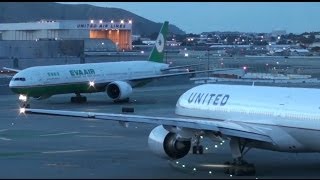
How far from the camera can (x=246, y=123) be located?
24141 millimetres

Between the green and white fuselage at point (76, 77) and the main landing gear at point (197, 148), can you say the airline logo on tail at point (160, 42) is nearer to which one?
the green and white fuselage at point (76, 77)

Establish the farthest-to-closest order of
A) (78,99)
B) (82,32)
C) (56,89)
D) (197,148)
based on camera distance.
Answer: (82,32) < (78,99) < (56,89) < (197,148)

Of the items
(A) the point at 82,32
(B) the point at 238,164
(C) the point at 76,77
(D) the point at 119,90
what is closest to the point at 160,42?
(D) the point at 119,90

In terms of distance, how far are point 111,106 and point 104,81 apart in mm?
3698

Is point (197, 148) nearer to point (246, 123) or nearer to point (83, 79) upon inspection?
point (246, 123)

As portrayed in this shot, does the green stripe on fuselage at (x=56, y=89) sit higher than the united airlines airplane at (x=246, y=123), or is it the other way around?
the united airlines airplane at (x=246, y=123)

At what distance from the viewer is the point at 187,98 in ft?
89.9

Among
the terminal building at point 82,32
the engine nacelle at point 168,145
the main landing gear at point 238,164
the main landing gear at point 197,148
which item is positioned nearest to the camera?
→ the main landing gear at point 238,164

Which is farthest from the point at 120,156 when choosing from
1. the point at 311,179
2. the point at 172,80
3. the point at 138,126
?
the point at 172,80

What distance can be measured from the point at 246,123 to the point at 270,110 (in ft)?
3.63

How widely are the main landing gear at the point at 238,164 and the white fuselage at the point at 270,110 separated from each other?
2.84ft

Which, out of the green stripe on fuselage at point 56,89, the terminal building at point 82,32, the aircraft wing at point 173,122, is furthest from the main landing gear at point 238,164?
the terminal building at point 82,32

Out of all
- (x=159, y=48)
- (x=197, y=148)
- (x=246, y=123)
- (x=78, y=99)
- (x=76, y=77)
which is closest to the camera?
(x=246, y=123)

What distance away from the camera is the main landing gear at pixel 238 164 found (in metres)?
22.3
